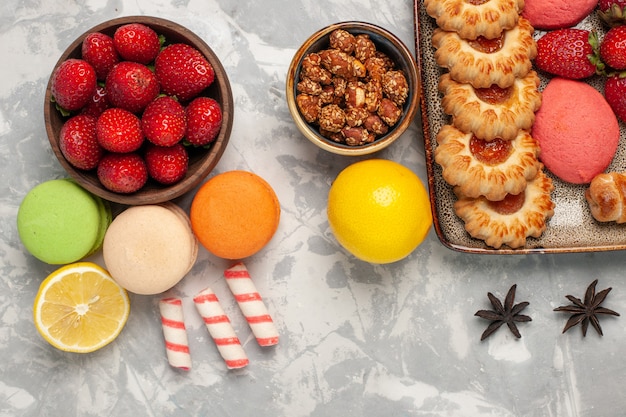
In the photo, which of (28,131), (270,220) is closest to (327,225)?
(270,220)

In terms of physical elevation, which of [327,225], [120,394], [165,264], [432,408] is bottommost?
[432,408]

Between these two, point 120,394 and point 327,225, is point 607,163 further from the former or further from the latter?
point 120,394

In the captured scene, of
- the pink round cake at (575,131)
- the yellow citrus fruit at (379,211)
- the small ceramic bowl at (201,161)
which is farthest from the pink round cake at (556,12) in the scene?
the small ceramic bowl at (201,161)

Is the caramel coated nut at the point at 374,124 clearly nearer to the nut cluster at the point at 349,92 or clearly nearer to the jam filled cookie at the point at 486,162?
the nut cluster at the point at 349,92

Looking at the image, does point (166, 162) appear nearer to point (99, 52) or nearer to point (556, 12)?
point (99, 52)

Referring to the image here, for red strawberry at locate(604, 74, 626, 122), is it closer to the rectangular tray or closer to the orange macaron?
the rectangular tray

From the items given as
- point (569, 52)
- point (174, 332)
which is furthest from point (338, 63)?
point (174, 332)
